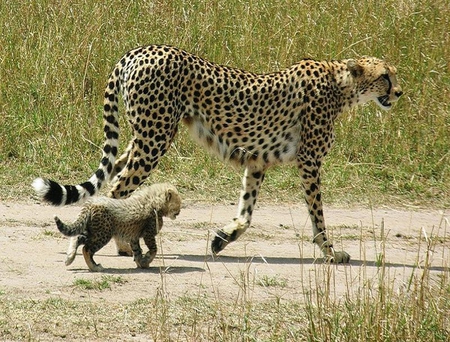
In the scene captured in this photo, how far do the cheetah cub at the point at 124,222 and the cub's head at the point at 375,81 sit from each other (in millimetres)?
1794

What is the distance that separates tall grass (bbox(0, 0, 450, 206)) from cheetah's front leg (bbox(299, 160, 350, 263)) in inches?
50.5

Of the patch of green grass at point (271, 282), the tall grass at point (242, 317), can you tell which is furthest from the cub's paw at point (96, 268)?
the patch of green grass at point (271, 282)

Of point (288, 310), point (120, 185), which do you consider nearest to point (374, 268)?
point (288, 310)

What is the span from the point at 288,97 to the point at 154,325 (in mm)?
2611

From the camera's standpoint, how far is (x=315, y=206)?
712cm

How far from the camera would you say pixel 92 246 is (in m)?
6.17

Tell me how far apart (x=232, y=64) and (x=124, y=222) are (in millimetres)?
4086

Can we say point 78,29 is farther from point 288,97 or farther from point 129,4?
point 288,97

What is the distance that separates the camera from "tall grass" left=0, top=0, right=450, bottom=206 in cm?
876

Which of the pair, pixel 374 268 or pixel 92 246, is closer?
pixel 92 246

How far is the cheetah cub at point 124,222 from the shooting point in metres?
6.18

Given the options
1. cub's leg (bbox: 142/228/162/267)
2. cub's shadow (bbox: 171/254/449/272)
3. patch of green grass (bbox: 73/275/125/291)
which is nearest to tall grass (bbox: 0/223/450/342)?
patch of green grass (bbox: 73/275/125/291)

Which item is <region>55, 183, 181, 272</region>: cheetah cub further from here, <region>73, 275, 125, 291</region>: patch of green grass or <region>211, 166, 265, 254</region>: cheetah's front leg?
<region>211, 166, 265, 254</region>: cheetah's front leg

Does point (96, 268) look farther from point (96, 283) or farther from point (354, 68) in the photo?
point (354, 68)
